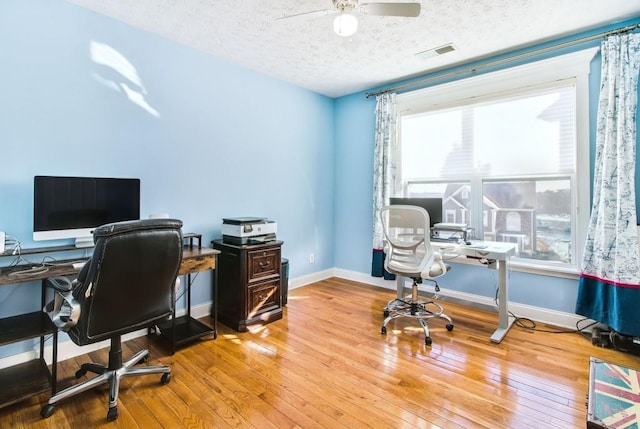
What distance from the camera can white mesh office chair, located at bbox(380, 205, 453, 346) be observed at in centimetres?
274

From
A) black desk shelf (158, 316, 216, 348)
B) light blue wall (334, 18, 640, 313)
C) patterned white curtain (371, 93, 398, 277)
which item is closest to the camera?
black desk shelf (158, 316, 216, 348)

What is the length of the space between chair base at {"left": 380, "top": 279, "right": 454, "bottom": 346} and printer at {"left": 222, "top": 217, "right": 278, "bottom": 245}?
55.2 inches

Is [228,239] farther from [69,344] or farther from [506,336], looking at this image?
[506,336]

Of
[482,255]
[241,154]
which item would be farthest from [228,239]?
[482,255]

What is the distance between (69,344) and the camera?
240 cm

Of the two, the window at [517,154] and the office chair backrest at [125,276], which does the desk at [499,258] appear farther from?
the office chair backrest at [125,276]

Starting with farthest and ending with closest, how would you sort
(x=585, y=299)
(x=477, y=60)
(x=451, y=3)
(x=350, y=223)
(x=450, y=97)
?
(x=350, y=223) → (x=450, y=97) → (x=477, y=60) → (x=585, y=299) → (x=451, y=3)

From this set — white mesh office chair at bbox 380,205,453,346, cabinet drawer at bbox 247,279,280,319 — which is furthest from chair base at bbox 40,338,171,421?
white mesh office chair at bbox 380,205,453,346

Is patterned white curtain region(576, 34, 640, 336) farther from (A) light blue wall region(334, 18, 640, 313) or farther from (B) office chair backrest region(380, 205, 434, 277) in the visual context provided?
(B) office chair backrest region(380, 205, 434, 277)

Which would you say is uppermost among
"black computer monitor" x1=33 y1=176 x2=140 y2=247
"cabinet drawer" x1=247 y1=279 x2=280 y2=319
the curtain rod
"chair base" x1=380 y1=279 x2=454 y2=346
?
the curtain rod

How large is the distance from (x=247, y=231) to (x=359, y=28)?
2.08 metres

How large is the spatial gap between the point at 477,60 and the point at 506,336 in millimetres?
2850

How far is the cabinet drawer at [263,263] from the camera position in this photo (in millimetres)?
2963

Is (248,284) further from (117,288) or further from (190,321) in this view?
(117,288)
